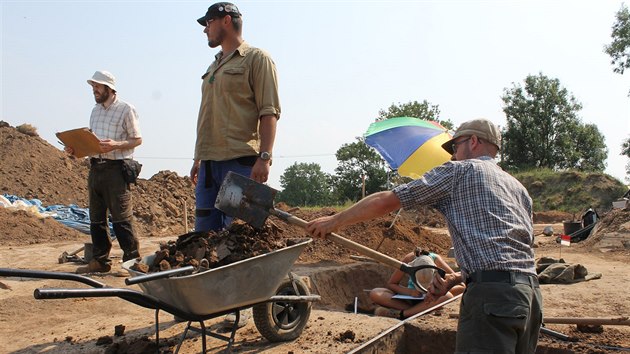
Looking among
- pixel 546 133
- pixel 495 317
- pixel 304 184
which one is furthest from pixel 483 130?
pixel 304 184

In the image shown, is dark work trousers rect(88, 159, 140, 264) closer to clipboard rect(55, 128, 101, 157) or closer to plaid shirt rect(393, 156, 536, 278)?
clipboard rect(55, 128, 101, 157)

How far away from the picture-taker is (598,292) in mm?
5953

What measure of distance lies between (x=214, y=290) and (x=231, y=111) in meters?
1.62

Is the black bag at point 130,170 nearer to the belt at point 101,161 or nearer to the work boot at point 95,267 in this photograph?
the belt at point 101,161

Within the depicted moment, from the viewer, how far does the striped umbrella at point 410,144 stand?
9.72 meters

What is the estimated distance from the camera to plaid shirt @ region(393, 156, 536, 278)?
272 centimetres

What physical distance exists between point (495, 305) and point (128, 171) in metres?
4.43

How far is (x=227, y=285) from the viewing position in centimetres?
308

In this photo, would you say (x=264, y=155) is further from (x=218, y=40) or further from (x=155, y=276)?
(x=155, y=276)

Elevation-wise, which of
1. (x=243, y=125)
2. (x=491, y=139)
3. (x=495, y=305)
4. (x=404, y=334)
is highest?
(x=243, y=125)

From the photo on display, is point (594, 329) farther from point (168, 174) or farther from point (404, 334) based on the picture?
point (168, 174)

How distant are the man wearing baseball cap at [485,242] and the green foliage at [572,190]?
1032 inches

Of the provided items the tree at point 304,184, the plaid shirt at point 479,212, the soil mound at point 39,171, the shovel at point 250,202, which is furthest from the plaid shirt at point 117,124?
the tree at point 304,184

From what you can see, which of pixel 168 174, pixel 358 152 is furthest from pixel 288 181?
pixel 168 174
